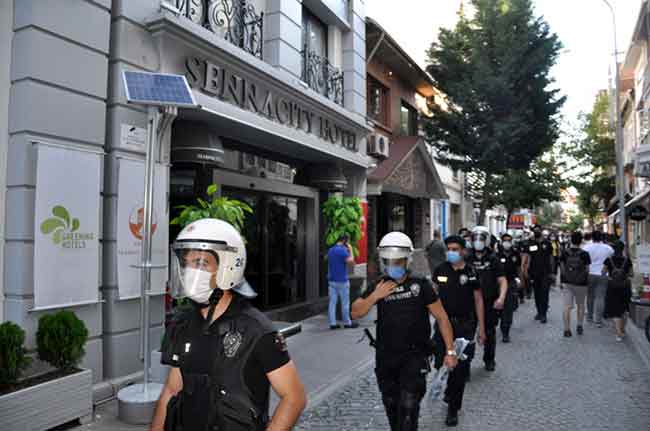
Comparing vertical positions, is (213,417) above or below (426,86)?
below

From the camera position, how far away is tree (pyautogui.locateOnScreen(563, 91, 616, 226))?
28094 millimetres

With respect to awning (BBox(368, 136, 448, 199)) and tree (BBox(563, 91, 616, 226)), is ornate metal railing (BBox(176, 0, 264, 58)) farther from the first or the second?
tree (BBox(563, 91, 616, 226))

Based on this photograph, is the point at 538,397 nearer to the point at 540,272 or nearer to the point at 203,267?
the point at 203,267

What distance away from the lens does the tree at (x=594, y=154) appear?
28.1 m

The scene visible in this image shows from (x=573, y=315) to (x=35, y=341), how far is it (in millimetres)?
10777

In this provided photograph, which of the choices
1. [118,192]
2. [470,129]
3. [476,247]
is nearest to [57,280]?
[118,192]

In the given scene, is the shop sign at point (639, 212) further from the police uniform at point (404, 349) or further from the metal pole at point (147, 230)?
the metal pole at point (147, 230)

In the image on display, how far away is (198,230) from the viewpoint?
7.37 feet

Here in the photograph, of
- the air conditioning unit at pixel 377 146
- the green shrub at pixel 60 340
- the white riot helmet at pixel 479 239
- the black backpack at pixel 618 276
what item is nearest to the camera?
the green shrub at pixel 60 340

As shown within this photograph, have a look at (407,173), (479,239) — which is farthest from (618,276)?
(407,173)

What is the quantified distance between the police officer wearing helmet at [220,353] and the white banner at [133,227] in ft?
13.3

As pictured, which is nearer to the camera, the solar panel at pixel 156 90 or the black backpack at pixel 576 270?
the solar panel at pixel 156 90

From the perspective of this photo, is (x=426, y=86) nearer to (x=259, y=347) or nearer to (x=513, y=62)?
(x=513, y=62)

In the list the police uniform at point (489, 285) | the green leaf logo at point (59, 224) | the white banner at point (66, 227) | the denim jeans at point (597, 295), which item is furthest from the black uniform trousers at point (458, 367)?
the denim jeans at point (597, 295)
